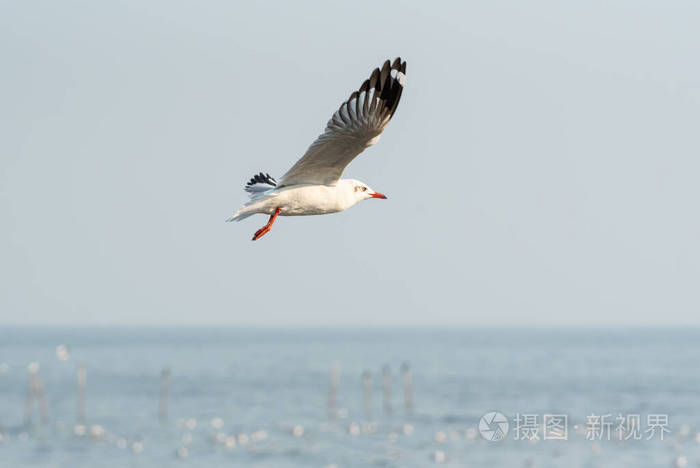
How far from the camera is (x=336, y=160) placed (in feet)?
39.7

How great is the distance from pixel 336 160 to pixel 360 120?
721mm

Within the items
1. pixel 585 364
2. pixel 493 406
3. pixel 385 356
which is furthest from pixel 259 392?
→ pixel 385 356

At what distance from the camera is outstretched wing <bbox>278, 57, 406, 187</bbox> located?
11484mm

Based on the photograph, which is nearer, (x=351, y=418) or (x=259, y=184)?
(x=259, y=184)

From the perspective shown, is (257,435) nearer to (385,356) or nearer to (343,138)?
(343,138)

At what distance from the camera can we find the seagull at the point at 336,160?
11.5 meters
